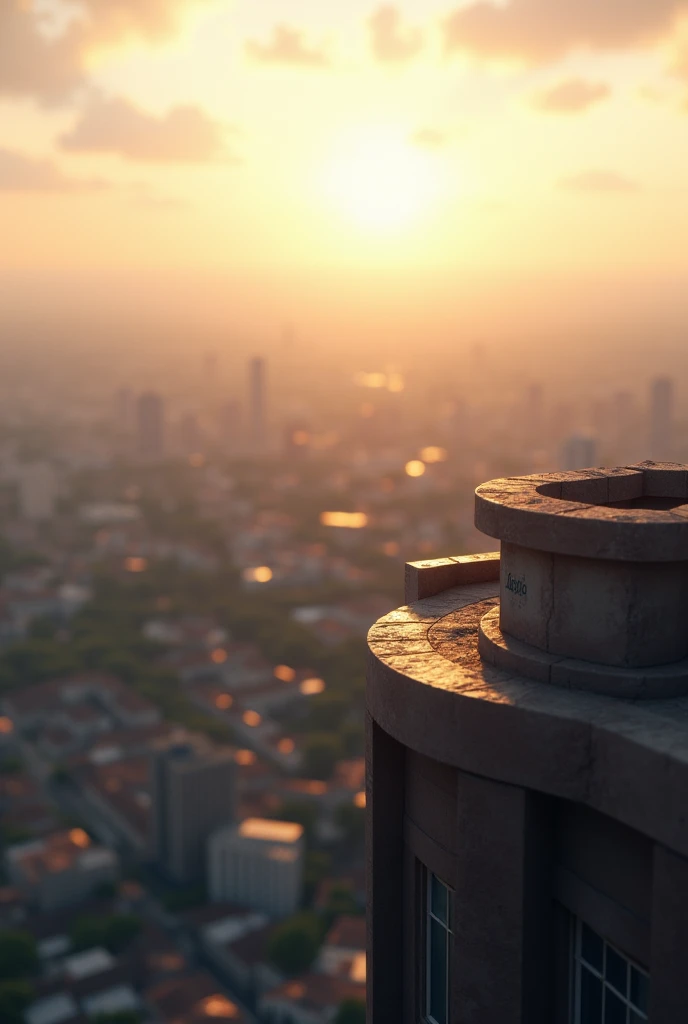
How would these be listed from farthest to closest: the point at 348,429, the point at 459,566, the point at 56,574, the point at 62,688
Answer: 1. the point at 348,429
2. the point at 56,574
3. the point at 62,688
4. the point at 459,566

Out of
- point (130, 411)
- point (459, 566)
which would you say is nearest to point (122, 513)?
point (130, 411)

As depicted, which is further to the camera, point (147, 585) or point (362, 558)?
point (362, 558)

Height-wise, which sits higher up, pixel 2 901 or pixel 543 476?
pixel 543 476

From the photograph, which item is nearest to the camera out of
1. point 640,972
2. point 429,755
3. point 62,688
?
point 640,972

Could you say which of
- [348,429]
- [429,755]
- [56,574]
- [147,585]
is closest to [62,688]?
[147,585]

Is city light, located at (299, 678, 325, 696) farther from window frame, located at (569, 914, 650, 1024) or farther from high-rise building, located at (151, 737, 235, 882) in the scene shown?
window frame, located at (569, 914, 650, 1024)

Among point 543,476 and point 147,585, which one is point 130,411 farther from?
point 543,476

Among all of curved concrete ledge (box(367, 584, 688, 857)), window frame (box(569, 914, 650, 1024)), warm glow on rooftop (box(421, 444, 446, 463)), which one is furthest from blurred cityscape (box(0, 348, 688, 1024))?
curved concrete ledge (box(367, 584, 688, 857))
